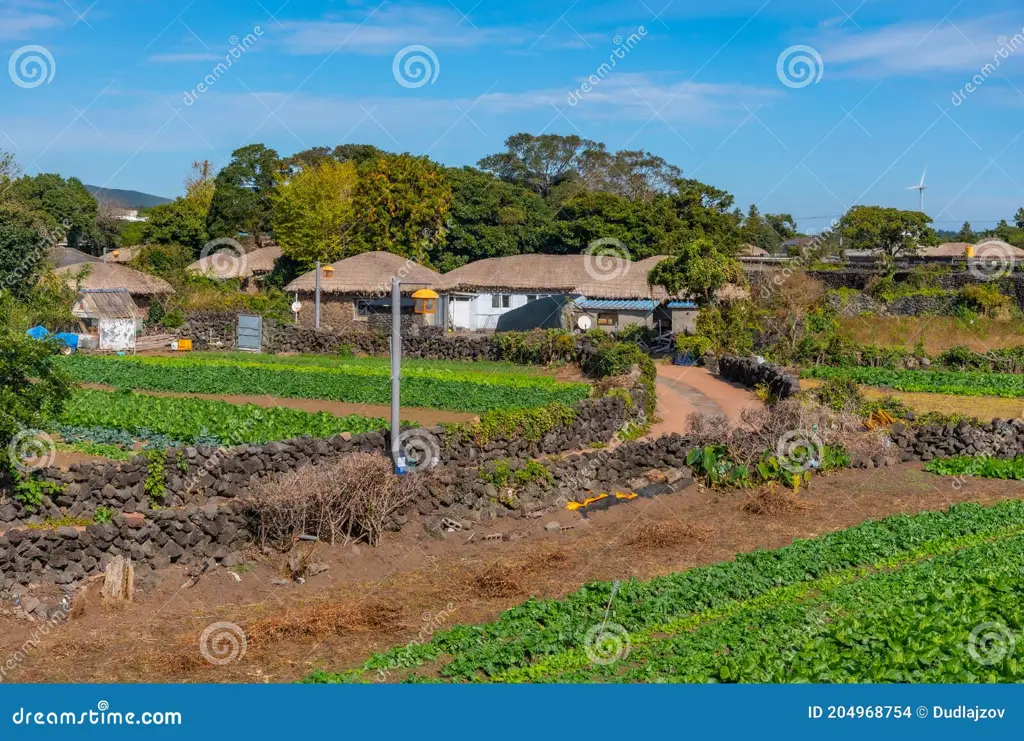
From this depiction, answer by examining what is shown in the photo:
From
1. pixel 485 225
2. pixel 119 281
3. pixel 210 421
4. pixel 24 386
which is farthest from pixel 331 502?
pixel 485 225

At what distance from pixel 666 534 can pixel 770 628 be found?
4836mm

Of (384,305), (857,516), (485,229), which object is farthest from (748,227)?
(857,516)

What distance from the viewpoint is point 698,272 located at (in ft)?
A: 122

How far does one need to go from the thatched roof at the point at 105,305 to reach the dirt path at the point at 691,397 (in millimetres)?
23476

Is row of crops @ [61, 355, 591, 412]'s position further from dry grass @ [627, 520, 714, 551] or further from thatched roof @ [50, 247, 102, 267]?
thatched roof @ [50, 247, 102, 267]

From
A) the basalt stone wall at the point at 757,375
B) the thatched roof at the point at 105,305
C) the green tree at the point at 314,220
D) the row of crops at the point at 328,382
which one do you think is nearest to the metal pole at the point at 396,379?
the row of crops at the point at 328,382

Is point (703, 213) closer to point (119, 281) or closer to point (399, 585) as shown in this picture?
point (119, 281)

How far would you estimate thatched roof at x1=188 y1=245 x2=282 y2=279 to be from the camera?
5669 cm

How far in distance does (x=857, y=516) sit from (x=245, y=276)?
153 ft

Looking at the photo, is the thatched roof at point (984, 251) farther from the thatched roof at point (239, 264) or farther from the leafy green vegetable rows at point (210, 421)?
the leafy green vegetable rows at point (210, 421)

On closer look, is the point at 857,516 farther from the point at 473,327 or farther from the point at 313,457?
the point at 473,327

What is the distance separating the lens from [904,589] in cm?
1184

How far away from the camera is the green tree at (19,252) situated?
1582 inches

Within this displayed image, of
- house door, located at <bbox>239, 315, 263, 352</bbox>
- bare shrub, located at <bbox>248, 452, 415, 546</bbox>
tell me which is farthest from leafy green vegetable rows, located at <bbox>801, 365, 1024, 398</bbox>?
house door, located at <bbox>239, 315, 263, 352</bbox>
